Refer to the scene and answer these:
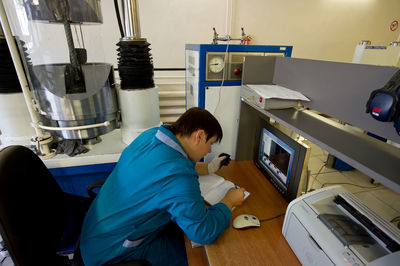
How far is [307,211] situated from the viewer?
73 cm

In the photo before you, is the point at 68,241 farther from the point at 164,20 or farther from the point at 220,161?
the point at 164,20

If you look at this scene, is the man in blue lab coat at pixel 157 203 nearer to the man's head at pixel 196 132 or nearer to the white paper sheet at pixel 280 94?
the man's head at pixel 196 132

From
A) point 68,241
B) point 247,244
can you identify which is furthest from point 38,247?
point 247,244

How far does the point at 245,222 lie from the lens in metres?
0.86

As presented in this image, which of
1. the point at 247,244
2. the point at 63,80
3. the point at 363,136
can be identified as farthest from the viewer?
the point at 63,80

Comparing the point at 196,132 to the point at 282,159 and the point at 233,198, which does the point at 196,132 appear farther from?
the point at 282,159

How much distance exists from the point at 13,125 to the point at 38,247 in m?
0.82

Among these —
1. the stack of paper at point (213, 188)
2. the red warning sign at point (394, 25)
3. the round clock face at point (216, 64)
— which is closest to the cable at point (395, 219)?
the stack of paper at point (213, 188)

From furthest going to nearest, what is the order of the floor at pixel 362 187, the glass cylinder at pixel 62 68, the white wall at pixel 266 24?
the white wall at pixel 266 24 < the floor at pixel 362 187 < the glass cylinder at pixel 62 68

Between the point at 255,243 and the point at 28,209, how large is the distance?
2.79 ft

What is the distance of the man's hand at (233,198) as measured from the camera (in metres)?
0.92

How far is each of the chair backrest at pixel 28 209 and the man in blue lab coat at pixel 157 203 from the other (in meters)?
0.15

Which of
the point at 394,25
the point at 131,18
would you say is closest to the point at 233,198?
the point at 131,18

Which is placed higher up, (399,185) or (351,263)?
(399,185)
